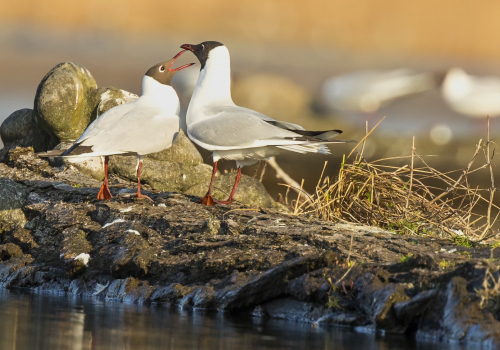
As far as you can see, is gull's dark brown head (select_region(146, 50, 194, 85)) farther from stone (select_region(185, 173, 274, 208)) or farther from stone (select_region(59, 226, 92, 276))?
stone (select_region(185, 173, 274, 208))

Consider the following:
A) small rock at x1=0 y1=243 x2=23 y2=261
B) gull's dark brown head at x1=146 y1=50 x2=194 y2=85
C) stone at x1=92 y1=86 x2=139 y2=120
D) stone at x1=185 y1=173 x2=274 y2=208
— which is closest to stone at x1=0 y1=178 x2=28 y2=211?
small rock at x1=0 y1=243 x2=23 y2=261

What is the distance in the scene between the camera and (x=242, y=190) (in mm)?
11109

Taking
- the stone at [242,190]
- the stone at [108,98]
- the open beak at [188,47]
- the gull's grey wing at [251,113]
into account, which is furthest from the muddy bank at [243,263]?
the stone at [108,98]

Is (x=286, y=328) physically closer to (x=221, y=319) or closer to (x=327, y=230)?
(x=221, y=319)

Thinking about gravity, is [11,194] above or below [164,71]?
below

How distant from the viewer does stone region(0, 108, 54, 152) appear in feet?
38.8

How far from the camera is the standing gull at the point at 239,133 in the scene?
6.78 m

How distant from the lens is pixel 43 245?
7070 mm

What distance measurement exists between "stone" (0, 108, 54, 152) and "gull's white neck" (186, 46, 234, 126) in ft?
15.9

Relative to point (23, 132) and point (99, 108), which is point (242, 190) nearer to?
point (99, 108)

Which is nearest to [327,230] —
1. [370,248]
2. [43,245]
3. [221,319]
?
[370,248]

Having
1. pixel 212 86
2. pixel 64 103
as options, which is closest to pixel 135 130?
pixel 212 86

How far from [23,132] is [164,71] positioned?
4600 millimetres

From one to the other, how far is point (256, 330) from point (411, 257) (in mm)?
1382
